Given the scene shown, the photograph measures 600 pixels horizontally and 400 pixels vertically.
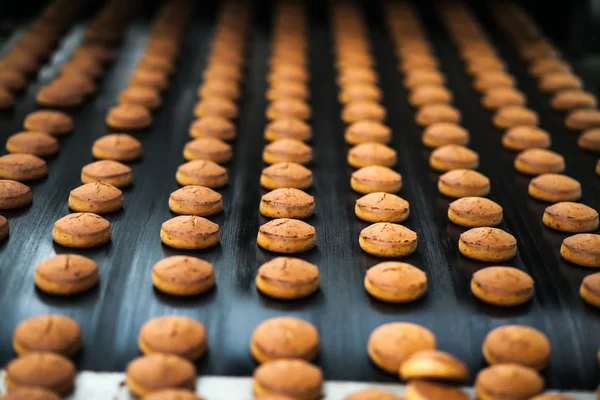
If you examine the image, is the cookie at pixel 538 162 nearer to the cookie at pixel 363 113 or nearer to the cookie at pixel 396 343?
the cookie at pixel 363 113

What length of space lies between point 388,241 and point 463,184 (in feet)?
1.24

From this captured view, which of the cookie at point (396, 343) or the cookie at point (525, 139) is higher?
the cookie at point (525, 139)

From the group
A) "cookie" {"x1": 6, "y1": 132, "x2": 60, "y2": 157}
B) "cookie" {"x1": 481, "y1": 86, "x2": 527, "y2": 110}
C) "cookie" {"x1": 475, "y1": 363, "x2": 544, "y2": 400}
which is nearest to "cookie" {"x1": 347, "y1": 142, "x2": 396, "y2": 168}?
"cookie" {"x1": 481, "y1": 86, "x2": 527, "y2": 110}

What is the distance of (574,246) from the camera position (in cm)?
162

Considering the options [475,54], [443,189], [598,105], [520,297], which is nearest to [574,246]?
[520,297]

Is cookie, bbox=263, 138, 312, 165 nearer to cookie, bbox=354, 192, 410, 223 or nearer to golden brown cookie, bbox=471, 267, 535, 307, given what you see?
cookie, bbox=354, 192, 410, 223

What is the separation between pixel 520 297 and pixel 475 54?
5.31 feet

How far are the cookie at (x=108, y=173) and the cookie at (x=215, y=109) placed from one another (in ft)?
1.49

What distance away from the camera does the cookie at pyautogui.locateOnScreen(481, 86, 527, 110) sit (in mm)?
2475

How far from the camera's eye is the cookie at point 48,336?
1.25 metres

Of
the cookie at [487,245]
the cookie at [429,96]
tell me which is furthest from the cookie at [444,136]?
the cookie at [487,245]

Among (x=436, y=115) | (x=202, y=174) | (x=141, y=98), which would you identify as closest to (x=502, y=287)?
(x=202, y=174)

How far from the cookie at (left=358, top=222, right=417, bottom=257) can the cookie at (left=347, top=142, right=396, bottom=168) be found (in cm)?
42

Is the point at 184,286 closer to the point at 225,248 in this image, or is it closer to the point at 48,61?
the point at 225,248
